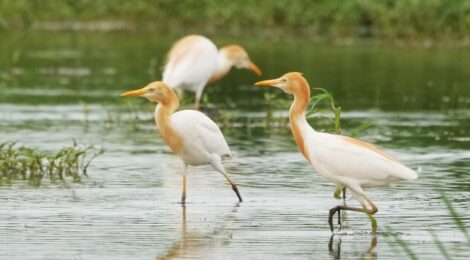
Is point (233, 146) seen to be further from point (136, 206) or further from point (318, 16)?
point (318, 16)

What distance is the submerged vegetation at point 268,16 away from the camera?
33.3 meters

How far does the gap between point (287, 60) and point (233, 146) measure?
1365cm

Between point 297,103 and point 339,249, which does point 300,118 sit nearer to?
point 297,103

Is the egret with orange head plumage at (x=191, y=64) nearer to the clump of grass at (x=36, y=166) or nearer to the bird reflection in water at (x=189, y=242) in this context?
the clump of grass at (x=36, y=166)

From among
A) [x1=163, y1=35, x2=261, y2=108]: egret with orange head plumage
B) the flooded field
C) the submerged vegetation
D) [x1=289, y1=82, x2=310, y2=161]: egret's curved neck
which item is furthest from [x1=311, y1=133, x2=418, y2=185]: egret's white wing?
the submerged vegetation

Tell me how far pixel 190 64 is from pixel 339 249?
9.31 metres

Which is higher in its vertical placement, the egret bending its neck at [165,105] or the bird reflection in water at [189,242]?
the egret bending its neck at [165,105]

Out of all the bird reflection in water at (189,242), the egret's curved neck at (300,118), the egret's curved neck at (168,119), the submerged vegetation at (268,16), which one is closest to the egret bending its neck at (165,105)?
the egret's curved neck at (168,119)

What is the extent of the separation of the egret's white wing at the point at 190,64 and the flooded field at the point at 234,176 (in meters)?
0.51

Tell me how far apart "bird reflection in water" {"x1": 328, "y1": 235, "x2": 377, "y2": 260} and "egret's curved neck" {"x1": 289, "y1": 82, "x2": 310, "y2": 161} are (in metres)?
0.72

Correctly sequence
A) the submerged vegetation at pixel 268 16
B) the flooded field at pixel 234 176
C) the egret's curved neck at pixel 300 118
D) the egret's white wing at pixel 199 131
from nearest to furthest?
the flooded field at pixel 234 176
the egret's curved neck at pixel 300 118
the egret's white wing at pixel 199 131
the submerged vegetation at pixel 268 16

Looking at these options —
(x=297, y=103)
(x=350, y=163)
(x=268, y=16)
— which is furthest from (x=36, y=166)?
(x=268, y=16)

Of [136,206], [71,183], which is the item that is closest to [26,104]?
[71,183]

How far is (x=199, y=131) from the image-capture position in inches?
462
